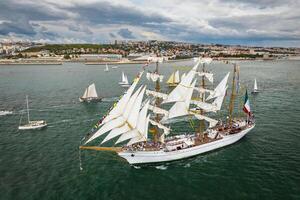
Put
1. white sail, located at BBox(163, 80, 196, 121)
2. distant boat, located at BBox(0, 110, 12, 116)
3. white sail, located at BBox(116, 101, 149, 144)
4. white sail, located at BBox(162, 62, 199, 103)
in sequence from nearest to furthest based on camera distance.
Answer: white sail, located at BBox(116, 101, 149, 144)
white sail, located at BBox(162, 62, 199, 103)
white sail, located at BBox(163, 80, 196, 121)
distant boat, located at BBox(0, 110, 12, 116)

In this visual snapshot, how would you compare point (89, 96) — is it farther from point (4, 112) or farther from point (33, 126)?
point (33, 126)

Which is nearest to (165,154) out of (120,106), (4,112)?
(120,106)

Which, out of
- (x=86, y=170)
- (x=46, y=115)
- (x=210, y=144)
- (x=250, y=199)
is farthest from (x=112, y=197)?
(x=46, y=115)

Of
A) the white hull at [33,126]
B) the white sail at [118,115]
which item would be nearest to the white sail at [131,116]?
the white sail at [118,115]

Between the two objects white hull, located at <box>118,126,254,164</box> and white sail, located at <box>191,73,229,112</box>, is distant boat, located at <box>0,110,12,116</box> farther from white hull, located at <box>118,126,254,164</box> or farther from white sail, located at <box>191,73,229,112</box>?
white sail, located at <box>191,73,229,112</box>

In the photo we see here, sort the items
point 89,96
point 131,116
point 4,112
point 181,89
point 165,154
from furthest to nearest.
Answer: point 89,96 → point 4,112 → point 181,89 → point 165,154 → point 131,116

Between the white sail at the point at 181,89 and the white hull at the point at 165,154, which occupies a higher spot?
the white sail at the point at 181,89

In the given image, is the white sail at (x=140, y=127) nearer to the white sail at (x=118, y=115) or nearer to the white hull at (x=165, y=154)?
the white sail at (x=118, y=115)

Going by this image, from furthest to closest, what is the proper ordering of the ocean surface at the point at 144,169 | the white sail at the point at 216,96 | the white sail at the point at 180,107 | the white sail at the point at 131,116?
the white sail at the point at 216,96
the white sail at the point at 180,107
the white sail at the point at 131,116
the ocean surface at the point at 144,169

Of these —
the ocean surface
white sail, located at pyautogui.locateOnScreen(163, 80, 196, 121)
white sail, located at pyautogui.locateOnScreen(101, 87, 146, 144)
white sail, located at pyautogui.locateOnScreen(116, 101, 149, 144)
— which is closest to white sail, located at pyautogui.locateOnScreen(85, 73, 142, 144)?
white sail, located at pyautogui.locateOnScreen(101, 87, 146, 144)
